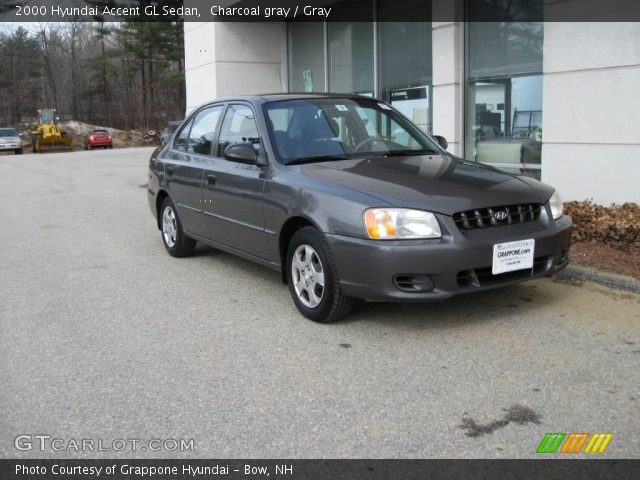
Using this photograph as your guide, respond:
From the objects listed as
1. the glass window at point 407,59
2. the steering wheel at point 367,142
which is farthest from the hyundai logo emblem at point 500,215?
the glass window at point 407,59

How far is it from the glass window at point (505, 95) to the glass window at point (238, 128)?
4.36m

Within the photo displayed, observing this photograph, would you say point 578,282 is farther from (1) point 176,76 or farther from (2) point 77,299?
(1) point 176,76

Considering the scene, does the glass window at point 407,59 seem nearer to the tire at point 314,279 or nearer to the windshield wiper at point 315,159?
the windshield wiper at point 315,159

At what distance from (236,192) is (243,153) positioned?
49 centimetres

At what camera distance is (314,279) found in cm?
488

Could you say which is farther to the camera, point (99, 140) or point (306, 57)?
point (99, 140)

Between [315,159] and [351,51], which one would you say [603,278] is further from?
[351,51]

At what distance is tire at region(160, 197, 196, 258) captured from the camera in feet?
24.0

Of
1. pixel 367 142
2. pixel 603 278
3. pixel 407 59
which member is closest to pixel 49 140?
pixel 407 59

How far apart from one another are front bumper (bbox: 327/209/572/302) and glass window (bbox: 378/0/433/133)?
6.49 metres

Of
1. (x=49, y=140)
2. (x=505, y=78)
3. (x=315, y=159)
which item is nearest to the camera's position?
(x=315, y=159)

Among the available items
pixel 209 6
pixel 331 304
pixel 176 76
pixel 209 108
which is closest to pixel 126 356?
pixel 331 304

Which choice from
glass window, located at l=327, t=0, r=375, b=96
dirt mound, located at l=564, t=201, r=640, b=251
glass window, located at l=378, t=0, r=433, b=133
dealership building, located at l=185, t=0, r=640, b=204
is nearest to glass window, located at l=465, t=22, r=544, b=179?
dealership building, located at l=185, t=0, r=640, b=204

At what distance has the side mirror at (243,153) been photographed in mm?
5445
